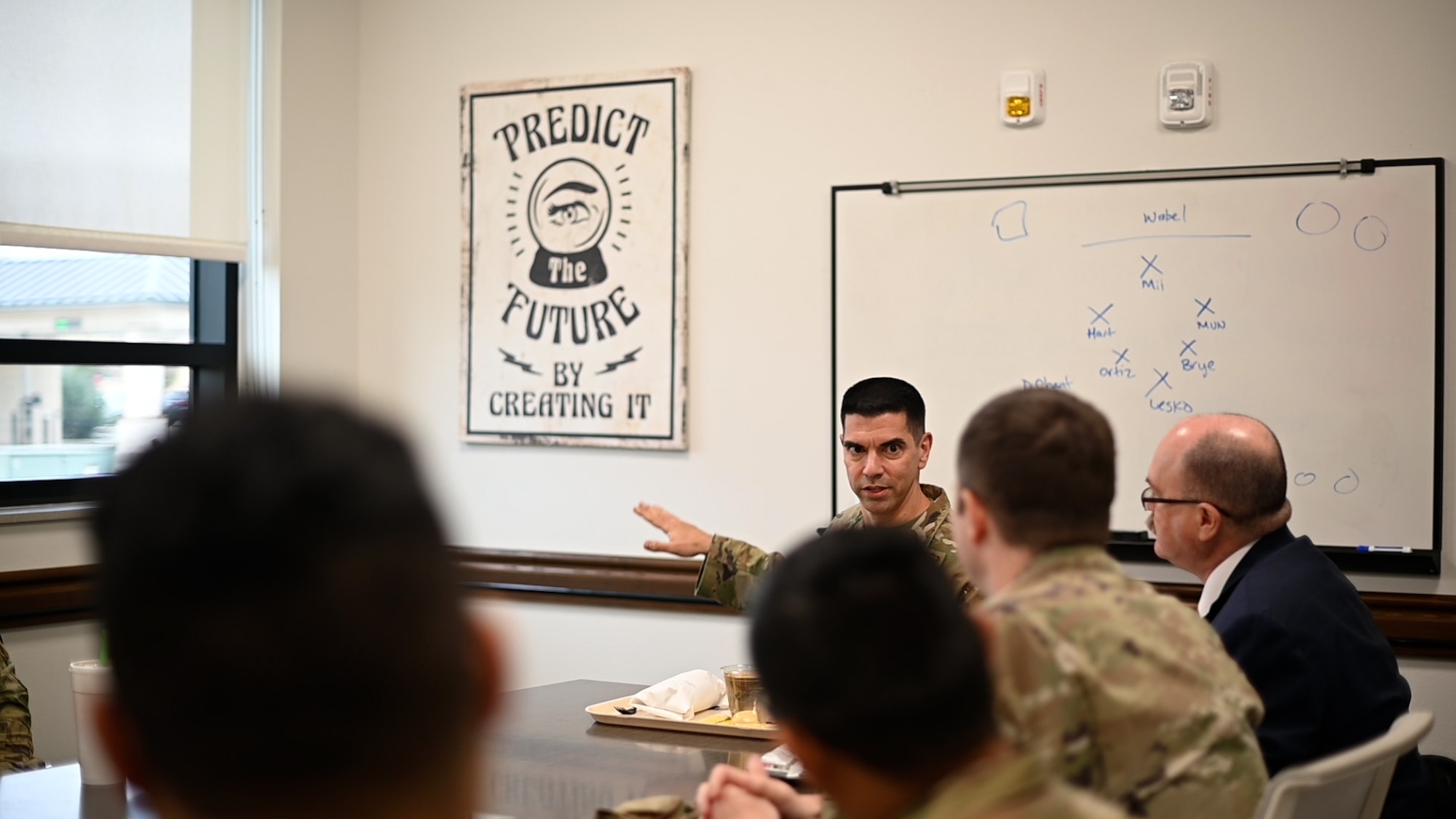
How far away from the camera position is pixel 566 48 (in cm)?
430

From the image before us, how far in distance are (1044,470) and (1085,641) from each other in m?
0.22

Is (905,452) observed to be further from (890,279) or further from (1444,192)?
(1444,192)

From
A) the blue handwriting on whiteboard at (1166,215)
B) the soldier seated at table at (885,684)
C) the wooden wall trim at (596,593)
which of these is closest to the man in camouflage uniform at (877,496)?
the wooden wall trim at (596,593)

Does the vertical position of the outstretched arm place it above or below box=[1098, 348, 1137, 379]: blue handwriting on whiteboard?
below

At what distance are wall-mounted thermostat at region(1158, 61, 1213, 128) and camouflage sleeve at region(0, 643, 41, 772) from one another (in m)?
3.13

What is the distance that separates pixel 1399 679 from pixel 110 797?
2191 mm

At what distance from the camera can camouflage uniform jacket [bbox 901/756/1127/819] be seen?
931 millimetres

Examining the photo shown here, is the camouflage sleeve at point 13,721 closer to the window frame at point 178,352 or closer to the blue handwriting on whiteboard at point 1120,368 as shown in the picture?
the window frame at point 178,352

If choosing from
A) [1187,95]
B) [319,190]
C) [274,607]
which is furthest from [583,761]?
[319,190]

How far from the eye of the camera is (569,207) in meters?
4.27

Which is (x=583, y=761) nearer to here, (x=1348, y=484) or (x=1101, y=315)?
(x=1101, y=315)

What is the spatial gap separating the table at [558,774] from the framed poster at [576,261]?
1.71m

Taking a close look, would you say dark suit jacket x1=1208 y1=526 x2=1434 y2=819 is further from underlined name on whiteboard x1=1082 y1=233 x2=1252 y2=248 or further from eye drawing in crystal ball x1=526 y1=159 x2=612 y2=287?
eye drawing in crystal ball x1=526 y1=159 x2=612 y2=287

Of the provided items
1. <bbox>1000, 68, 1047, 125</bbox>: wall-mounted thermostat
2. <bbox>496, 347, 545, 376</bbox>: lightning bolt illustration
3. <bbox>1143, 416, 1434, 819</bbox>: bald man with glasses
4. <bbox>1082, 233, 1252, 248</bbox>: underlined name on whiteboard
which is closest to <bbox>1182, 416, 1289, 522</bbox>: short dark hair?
<bbox>1143, 416, 1434, 819</bbox>: bald man with glasses
